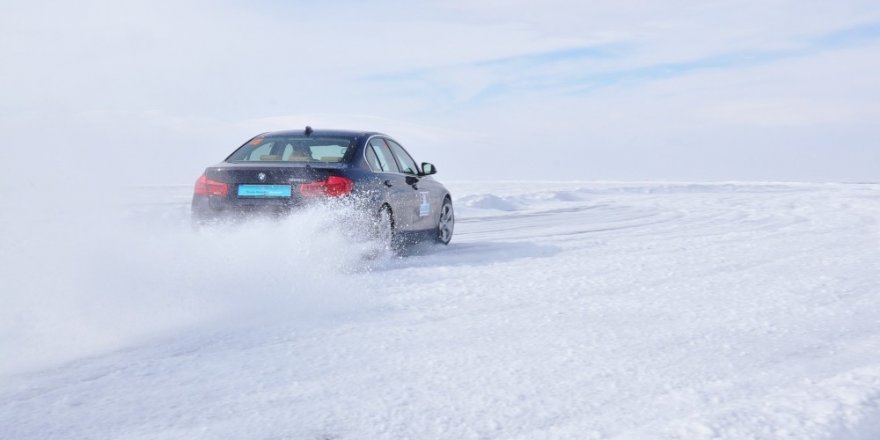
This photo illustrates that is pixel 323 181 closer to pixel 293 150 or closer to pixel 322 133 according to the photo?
pixel 293 150

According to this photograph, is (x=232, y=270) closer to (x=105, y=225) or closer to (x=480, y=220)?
(x=105, y=225)

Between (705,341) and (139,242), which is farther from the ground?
(139,242)

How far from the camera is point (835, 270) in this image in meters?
7.29

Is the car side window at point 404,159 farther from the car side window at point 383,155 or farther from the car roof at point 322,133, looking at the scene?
the car roof at point 322,133

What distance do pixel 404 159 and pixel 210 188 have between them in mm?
3020

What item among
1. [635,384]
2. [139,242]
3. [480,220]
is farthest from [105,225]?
[480,220]

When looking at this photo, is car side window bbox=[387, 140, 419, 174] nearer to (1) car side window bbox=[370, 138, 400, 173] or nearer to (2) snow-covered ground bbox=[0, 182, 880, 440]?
(1) car side window bbox=[370, 138, 400, 173]

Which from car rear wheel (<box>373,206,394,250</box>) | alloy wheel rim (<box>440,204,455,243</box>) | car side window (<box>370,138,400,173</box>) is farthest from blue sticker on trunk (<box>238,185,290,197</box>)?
alloy wheel rim (<box>440,204,455,243</box>)

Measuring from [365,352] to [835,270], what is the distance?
5.16 metres

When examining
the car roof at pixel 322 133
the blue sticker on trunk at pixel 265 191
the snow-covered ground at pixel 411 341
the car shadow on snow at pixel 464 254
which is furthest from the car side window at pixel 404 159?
the blue sticker on trunk at pixel 265 191

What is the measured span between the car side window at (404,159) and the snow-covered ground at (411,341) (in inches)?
61.9

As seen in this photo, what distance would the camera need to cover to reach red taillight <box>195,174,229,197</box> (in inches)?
293

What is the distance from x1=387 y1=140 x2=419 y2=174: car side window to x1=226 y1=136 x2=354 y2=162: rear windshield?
1.24 m

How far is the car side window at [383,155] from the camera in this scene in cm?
874
